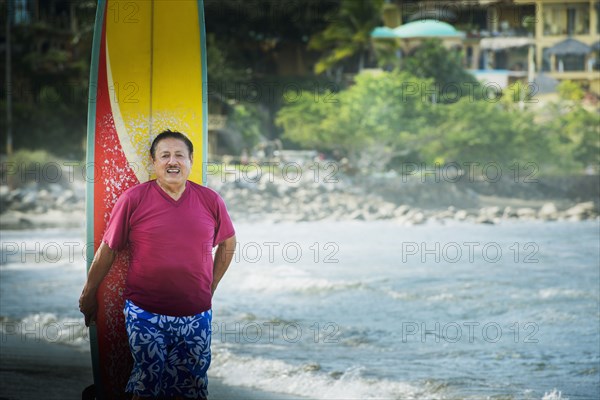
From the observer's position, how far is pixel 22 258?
8844mm

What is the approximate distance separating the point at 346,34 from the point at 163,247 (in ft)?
25.9

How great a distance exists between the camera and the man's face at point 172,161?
5.58 feet

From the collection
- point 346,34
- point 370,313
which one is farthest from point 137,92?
point 346,34

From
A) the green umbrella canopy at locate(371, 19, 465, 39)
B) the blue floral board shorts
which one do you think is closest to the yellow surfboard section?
the blue floral board shorts

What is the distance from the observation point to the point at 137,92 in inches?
79.7

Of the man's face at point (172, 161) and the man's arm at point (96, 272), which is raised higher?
the man's face at point (172, 161)

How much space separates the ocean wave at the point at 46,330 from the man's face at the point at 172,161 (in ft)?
10.4

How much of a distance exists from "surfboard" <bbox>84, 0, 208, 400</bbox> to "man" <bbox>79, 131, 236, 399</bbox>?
29 cm

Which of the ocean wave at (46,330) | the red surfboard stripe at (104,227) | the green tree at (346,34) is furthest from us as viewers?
the green tree at (346,34)

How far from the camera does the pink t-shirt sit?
168 cm

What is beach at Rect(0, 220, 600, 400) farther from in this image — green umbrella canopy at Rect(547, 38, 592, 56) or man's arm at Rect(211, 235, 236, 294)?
green umbrella canopy at Rect(547, 38, 592, 56)

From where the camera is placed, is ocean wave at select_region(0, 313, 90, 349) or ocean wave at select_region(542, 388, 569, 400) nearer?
ocean wave at select_region(542, 388, 569, 400)

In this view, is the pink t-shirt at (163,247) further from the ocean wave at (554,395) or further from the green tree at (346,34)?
the green tree at (346,34)

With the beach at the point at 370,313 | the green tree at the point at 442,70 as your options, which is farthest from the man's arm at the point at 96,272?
the green tree at the point at 442,70
